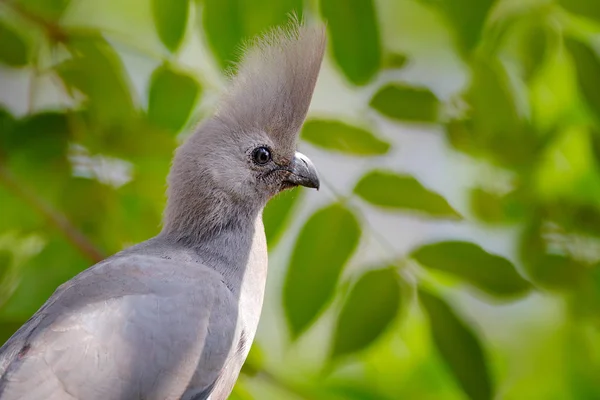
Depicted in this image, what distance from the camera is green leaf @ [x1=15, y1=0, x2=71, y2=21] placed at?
7.01ft

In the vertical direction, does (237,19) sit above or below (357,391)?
above

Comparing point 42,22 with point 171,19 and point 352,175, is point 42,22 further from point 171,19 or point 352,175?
point 352,175

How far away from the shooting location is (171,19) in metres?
1.91

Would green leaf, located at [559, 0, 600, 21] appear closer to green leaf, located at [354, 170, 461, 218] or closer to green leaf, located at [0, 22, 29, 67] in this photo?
green leaf, located at [354, 170, 461, 218]

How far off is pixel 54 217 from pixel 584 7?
1.43 meters

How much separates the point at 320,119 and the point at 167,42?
1.34 feet

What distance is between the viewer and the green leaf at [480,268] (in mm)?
Result: 1898

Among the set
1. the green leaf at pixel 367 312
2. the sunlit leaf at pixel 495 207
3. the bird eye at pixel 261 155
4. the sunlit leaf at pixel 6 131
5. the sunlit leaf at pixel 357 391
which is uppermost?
the bird eye at pixel 261 155

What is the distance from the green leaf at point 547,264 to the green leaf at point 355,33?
0.67 metres

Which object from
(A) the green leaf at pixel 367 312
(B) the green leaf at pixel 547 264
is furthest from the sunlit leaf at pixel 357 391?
(A) the green leaf at pixel 367 312

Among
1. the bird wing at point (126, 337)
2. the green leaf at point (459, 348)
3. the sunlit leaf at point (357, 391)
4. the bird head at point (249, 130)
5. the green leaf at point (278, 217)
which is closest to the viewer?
the bird wing at point (126, 337)

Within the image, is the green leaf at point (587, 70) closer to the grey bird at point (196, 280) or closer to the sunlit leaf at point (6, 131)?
the grey bird at point (196, 280)

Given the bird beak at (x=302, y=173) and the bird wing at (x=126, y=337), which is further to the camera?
the bird beak at (x=302, y=173)

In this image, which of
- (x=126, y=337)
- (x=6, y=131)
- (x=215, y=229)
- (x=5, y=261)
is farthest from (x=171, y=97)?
(x=126, y=337)
